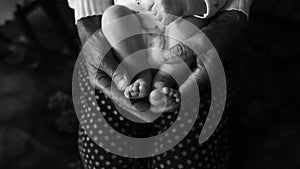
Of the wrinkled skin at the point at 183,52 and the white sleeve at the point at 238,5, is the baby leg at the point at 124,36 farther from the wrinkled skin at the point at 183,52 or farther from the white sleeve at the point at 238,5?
the white sleeve at the point at 238,5

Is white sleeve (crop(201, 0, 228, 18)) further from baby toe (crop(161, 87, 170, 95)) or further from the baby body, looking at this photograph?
baby toe (crop(161, 87, 170, 95))

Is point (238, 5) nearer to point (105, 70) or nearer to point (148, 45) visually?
point (148, 45)

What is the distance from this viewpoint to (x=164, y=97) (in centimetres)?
72

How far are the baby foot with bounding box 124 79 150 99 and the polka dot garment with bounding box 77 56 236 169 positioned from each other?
0.10 m

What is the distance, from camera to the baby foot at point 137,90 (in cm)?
71

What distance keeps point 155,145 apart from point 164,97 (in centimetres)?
14

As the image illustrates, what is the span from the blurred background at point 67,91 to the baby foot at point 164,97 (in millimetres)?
289

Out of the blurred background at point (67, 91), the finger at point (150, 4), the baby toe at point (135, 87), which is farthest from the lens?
the blurred background at point (67, 91)

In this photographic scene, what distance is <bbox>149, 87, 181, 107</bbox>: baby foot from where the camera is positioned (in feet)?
2.34

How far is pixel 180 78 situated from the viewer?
30.6 inches

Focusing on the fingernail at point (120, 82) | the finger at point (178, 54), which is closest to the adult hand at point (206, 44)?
the finger at point (178, 54)

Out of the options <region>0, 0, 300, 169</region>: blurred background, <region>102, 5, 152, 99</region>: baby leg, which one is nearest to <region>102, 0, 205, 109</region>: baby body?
<region>102, 5, 152, 99</region>: baby leg

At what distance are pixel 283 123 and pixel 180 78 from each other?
521 millimetres

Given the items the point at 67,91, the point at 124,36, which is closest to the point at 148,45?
the point at 124,36
